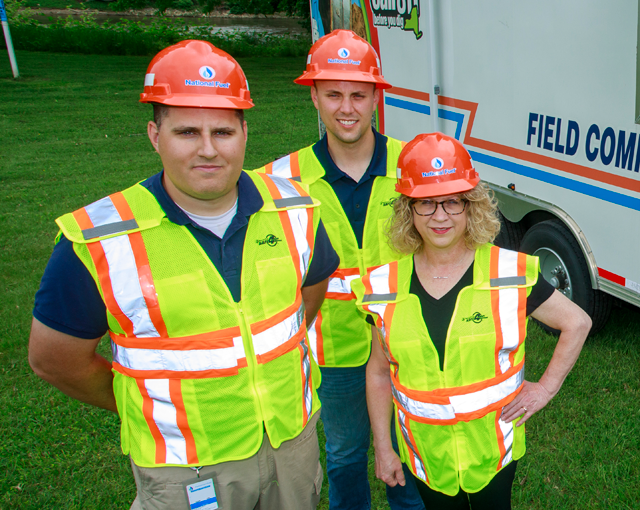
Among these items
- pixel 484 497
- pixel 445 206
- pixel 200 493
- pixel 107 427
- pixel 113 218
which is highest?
pixel 113 218

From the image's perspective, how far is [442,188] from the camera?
7.06 ft

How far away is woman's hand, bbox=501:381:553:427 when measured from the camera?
2.21 m

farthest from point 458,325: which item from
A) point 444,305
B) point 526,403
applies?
point 526,403

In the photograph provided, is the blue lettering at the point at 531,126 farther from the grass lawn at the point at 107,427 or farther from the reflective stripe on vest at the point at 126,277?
the reflective stripe on vest at the point at 126,277

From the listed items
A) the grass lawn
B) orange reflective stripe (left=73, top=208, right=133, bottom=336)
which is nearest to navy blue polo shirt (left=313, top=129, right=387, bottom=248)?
orange reflective stripe (left=73, top=208, right=133, bottom=336)

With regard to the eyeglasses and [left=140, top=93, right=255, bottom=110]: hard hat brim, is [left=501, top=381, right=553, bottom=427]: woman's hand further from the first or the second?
[left=140, top=93, right=255, bottom=110]: hard hat brim

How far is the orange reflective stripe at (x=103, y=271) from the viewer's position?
1.82m

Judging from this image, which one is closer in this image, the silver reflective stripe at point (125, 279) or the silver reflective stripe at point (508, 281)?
the silver reflective stripe at point (125, 279)

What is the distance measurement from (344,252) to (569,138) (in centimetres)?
194

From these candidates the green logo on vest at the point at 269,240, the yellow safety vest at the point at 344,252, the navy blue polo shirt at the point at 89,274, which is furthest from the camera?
the yellow safety vest at the point at 344,252

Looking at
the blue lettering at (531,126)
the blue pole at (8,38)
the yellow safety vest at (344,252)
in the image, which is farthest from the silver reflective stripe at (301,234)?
the blue pole at (8,38)

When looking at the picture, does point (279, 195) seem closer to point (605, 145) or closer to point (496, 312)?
point (496, 312)

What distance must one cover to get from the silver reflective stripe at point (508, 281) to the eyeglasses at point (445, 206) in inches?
11.1

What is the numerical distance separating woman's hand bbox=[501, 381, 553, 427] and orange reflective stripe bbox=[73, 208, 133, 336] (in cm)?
139
